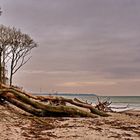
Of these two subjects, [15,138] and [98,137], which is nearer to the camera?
[15,138]

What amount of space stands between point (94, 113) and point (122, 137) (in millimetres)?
9716

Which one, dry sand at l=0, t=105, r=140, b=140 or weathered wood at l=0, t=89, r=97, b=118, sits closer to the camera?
dry sand at l=0, t=105, r=140, b=140

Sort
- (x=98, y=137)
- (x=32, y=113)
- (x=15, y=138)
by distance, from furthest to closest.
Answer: (x=32, y=113) → (x=98, y=137) → (x=15, y=138)

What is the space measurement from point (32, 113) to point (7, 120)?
12.5ft

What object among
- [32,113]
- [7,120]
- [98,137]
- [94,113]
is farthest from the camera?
[94,113]

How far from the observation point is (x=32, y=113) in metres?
18.8

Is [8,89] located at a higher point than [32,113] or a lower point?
higher

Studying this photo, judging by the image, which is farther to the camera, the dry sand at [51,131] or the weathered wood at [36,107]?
the weathered wood at [36,107]

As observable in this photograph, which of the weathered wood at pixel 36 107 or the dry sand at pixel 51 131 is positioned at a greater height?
the weathered wood at pixel 36 107

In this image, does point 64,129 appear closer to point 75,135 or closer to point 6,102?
point 75,135

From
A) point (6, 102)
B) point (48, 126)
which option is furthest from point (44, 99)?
point (48, 126)

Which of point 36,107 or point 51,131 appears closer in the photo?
point 51,131

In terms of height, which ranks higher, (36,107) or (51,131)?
(36,107)

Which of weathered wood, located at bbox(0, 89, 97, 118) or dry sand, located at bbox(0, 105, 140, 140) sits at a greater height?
weathered wood, located at bbox(0, 89, 97, 118)
